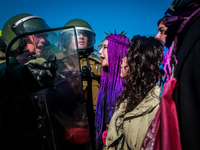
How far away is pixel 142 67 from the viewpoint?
1373mm

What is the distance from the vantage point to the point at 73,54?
1.64 metres

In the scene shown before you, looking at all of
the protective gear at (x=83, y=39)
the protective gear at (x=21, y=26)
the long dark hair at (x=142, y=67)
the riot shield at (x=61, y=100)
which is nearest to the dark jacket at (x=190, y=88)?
the long dark hair at (x=142, y=67)

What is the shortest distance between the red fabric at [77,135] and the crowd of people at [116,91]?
0.04 ft

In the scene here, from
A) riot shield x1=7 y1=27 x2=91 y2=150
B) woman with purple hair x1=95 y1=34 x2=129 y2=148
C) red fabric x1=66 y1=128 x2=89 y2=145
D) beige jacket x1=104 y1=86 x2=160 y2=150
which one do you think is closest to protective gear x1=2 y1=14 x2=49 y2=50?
riot shield x1=7 y1=27 x2=91 y2=150

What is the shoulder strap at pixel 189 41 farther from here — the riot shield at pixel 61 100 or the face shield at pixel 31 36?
the face shield at pixel 31 36

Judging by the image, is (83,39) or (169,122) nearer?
(169,122)

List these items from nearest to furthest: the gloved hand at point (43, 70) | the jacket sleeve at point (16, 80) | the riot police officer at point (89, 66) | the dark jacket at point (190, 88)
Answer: the dark jacket at point (190, 88)
the jacket sleeve at point (16, 80)
the gloved hand at point (43, 70)
the riot police officer at point (89, 66)

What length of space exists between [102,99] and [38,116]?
1.34 m

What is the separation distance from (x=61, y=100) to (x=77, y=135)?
2.16 feet

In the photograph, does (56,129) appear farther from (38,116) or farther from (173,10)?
(173,10)

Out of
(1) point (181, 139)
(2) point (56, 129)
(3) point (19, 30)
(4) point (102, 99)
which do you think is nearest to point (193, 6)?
(1) point (181, 139)

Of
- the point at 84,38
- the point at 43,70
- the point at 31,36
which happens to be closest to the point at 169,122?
the point at 43,70

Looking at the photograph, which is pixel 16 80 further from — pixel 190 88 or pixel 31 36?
pixel 190 88

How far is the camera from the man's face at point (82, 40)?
373 centimetres
